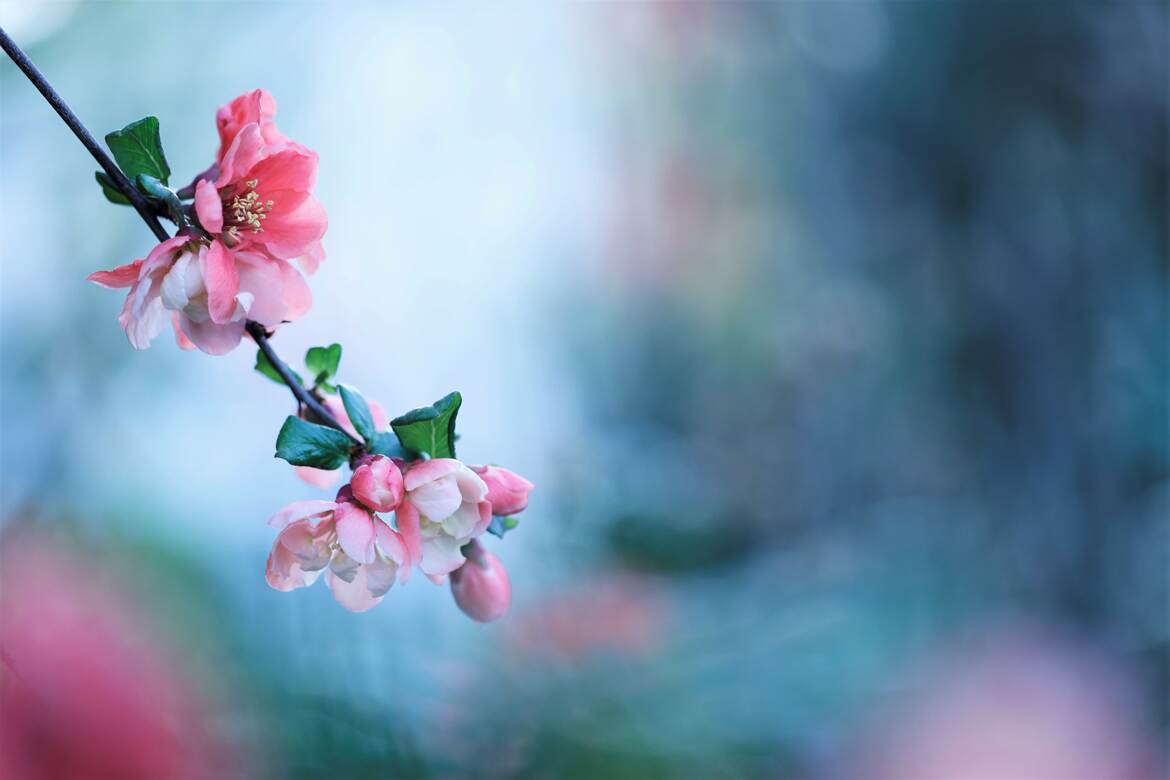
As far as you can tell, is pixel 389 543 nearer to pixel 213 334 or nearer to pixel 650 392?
pixel 213 334

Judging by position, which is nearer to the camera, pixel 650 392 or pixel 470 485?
pixel 470 485

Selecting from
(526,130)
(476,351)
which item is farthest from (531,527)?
(526,130)

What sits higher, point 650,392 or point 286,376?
point 650,392

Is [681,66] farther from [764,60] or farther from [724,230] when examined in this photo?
[724,230]

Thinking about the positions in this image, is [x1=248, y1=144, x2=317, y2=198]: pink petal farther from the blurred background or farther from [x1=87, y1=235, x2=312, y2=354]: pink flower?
the blurred background

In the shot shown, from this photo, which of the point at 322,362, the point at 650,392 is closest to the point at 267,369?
the point at 322,362

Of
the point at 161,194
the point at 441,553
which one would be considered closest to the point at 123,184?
the point at 161,194

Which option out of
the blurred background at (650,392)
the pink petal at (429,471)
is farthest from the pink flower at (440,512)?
the blurred background at (650,392)

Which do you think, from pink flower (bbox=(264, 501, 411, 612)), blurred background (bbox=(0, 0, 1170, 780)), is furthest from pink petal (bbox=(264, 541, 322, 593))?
blurred background (bbox=(0, 0, 1170, 780))
